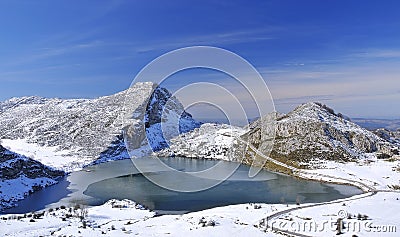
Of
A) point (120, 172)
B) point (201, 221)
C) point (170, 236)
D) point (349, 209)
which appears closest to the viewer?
point (170, 236)

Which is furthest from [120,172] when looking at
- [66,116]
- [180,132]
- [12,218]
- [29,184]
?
[66,116]

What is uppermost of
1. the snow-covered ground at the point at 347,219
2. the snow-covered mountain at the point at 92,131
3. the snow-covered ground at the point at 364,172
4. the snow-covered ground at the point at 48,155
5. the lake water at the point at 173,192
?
the snow-covered mountain at the point at 92,131

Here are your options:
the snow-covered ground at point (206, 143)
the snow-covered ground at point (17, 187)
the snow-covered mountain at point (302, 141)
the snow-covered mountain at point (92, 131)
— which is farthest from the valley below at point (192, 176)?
the snow-covered mountain at point (92, 131)

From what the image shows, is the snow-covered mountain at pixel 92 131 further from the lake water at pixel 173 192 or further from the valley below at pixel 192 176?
the lake water at pixel 173 192

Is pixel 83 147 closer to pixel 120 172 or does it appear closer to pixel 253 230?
pixel 120 172

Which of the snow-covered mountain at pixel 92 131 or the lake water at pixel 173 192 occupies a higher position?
the snow-covered mountain at pixel 92 131

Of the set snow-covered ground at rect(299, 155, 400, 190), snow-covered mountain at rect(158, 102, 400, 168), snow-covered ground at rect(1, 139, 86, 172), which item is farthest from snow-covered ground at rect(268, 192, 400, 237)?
snow-covered ground at rect(1, 139, 86, 172)
